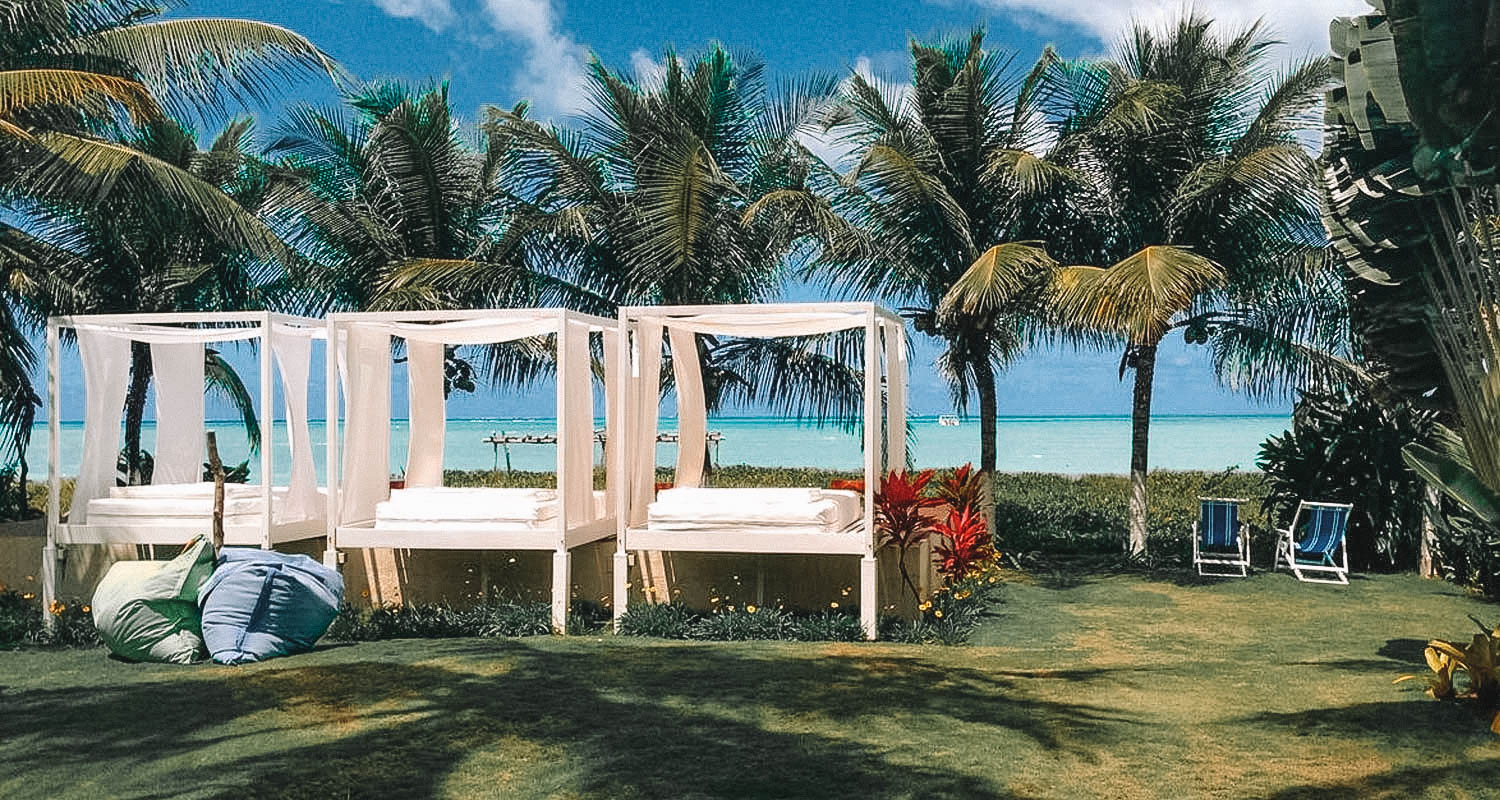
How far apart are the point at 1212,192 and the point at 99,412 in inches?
360

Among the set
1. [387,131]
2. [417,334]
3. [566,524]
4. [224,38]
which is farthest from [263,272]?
[566,524]

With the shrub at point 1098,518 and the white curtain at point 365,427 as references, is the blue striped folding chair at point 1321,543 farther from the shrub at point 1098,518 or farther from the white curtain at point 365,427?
the white curtain at point 365,427

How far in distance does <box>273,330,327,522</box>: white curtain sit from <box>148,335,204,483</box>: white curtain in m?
0.86

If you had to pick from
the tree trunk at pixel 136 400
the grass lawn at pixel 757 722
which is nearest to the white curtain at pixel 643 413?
the grass lawn at pixel 757 722

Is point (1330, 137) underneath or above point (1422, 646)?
above

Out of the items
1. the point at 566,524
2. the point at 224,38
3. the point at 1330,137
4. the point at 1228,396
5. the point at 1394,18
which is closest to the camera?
the point at 1394,18

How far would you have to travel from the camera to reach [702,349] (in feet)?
39.8

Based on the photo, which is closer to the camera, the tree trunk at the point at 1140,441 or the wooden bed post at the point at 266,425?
the wooden bed post at the point at 266,425

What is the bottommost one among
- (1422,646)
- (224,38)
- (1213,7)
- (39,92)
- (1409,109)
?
(1422,646)

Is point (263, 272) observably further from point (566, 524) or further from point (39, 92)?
point (566, 524)

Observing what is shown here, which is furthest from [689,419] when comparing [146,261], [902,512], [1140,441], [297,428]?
[146,261]

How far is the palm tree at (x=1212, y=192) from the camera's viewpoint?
11938mm

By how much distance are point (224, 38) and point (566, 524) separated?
437 cm

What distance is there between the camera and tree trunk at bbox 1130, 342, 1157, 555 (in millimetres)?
12805
